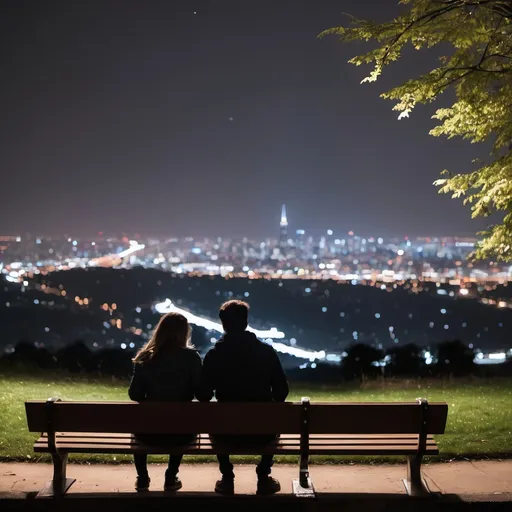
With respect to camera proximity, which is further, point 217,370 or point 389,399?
point 389,399

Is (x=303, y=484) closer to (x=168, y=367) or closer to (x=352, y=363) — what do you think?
(x=168, y=367)

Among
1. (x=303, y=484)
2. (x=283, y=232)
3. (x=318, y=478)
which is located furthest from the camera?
(x=283, y=232)

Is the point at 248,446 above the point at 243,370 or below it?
below

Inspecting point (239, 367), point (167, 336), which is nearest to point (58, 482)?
point (167, 336)

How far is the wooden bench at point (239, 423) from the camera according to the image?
4289mm

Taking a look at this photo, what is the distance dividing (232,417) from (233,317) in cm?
73

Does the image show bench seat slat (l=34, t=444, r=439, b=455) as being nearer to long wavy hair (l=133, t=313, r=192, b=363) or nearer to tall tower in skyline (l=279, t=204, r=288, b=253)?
long wavy hair (l=133, t=313, r=192, b=363)

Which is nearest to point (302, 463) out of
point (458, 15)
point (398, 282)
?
point (458, 15)

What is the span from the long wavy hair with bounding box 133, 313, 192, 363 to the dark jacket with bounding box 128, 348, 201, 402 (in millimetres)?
39

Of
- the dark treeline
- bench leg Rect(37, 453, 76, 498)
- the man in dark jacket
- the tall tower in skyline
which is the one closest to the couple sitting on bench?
the man in dark jacket

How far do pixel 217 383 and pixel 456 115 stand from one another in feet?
16.5

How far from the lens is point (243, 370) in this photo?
4.46 m

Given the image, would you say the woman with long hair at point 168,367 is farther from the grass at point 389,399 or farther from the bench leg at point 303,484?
the grass at point 389,399

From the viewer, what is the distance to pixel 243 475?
5379 millimetres
